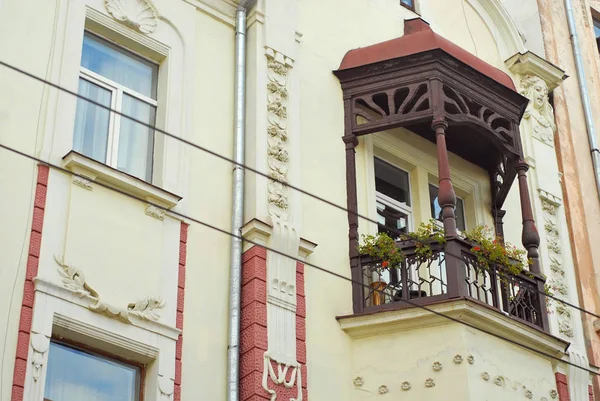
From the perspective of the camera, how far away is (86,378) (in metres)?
11.1

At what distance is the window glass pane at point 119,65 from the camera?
13.1 metres

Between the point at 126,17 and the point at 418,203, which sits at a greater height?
the point at 126,17

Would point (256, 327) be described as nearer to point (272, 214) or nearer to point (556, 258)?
point (272, 214)

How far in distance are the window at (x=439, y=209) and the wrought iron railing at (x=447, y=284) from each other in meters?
1.26

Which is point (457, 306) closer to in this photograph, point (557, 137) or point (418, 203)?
point (418, 203)

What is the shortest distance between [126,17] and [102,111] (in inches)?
48.4

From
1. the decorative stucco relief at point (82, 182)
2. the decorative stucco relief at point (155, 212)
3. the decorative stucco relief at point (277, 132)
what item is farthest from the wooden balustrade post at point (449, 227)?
the decorative stucco relief at point (82, 182)

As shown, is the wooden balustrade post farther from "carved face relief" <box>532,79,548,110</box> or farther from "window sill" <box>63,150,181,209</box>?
"carved face relief" <box>532,79,548,110</box>

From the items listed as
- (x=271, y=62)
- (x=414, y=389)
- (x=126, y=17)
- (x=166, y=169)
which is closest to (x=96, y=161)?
(x=166, y=169)

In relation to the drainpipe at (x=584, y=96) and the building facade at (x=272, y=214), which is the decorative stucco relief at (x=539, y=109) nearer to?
the building facade at (x=272, y=214)

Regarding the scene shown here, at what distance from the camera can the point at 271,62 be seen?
1427 cm

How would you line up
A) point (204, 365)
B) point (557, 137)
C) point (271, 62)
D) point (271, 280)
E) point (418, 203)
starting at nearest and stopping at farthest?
1. point (204, 365)
2. point (271, 280)
3. point (271, 62)
4. point (418, 203)
5. point (557, 137)

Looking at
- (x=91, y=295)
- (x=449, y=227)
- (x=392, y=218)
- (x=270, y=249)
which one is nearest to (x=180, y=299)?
(x=91, y=295)

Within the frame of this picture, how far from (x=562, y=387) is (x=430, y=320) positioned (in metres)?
2.60
